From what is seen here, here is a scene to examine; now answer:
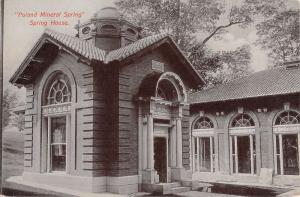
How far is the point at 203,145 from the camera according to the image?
15.3m

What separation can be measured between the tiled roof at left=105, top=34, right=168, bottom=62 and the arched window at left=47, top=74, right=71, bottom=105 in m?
1.25

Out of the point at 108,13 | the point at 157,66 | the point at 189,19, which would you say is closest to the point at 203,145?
the point at 157,66

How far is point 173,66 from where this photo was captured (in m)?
12.7

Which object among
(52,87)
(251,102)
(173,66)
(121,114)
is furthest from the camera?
(251,102)

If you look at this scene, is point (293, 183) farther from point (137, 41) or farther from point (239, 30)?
point (137, 41)

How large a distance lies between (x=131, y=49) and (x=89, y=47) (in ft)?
3.44

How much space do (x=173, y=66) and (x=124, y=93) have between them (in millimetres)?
2208

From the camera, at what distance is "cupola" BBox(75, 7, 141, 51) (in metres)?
11.7

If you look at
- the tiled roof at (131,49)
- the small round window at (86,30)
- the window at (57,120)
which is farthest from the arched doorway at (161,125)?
the small round window at (86,30)

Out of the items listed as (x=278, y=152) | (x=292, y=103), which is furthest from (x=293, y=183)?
(x=292, y=103)

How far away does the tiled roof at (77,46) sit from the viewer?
10.4 m

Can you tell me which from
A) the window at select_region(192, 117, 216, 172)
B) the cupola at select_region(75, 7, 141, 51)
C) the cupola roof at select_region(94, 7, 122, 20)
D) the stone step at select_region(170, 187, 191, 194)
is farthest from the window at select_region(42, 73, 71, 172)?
the window at select_region(192, 117, 216, 172)

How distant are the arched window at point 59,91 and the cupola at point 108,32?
1.27 m

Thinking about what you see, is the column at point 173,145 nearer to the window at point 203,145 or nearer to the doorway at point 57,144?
the doorway at point 57,144
